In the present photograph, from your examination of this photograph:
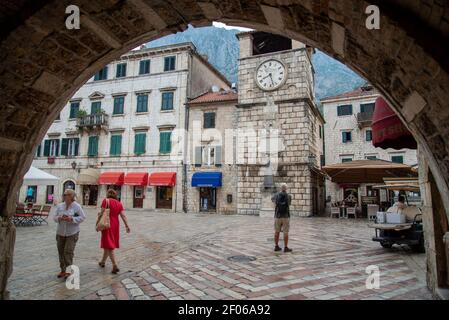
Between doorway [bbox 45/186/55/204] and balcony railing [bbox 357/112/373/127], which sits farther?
balcony railing [bbox 357/112/373/127]

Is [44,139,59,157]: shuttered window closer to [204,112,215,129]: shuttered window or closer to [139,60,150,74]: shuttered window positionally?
[139,60,150,74]: shuttered window

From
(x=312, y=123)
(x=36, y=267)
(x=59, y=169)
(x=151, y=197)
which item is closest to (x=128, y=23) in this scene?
(x=36, y=267)

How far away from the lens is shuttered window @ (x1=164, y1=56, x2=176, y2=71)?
25148 millimetres

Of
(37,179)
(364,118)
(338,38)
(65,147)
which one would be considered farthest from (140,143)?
(338,38)

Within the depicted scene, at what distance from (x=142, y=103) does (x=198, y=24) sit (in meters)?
23.5

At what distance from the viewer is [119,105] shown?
2602 cm

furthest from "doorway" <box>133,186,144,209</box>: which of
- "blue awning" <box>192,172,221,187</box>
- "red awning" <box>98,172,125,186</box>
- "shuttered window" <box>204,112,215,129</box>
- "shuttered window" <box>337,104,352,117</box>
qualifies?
"shuttered window" <box>337,104,352,117</box>

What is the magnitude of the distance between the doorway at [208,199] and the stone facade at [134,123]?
1.73 m

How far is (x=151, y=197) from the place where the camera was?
78.7 ft

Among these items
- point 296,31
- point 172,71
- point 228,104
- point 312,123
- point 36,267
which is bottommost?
point 36,267

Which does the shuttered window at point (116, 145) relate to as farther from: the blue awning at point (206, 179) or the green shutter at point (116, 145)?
the blue awning at point (206, 179)

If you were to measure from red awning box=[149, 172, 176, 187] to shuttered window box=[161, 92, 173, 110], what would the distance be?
5.73 m

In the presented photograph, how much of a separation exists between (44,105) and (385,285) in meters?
5.76

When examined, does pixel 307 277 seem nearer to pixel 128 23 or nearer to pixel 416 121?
pixel 416 121
